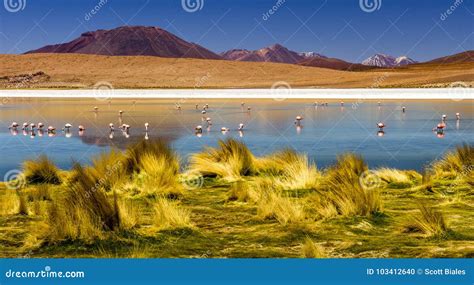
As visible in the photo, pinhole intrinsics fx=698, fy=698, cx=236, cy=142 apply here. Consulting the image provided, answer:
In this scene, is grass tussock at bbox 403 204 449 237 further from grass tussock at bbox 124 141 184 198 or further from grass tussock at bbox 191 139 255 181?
grass tussock at bbox 191 139 255 181

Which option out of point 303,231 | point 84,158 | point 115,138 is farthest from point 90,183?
point 115,138

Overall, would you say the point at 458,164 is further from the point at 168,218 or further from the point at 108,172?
the point at 168,218

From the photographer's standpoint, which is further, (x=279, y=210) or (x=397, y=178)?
(x=397, y=178)

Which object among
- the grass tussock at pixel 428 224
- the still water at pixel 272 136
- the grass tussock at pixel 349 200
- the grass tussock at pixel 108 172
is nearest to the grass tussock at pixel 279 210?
the grass tussock at pixel 349 200

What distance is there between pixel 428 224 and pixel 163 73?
278 ft

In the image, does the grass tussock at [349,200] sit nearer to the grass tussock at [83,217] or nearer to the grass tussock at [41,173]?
the grass tussock at [83,217]

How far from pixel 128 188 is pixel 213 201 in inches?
42.6

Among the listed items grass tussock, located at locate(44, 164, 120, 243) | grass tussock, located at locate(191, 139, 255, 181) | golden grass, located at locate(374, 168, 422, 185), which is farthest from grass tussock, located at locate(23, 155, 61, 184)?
golden grass, located at locate(374, 168, 422, 185)

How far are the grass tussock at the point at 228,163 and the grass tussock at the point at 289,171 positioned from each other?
0.19m

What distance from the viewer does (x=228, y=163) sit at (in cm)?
981

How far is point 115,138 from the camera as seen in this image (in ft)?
51.8

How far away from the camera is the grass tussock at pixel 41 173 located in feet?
30.0

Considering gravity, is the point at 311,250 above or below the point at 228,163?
below

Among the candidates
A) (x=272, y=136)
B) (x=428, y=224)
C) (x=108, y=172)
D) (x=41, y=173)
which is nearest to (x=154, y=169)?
Result: (x=108, y=172)
